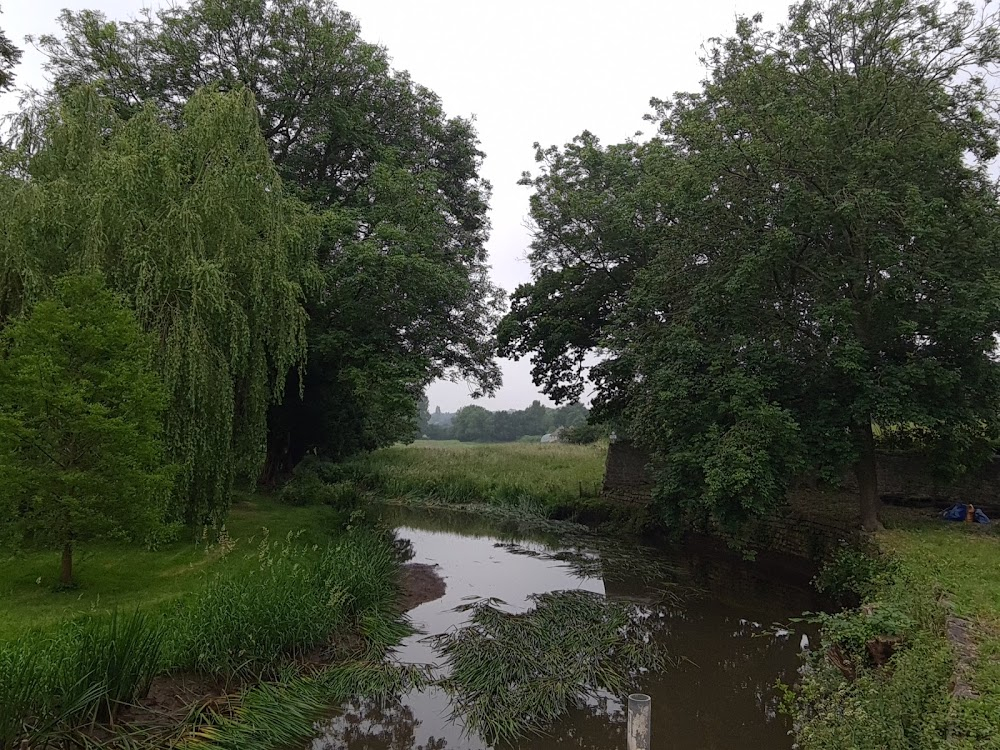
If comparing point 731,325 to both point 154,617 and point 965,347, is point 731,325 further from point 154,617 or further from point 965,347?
point 154,617

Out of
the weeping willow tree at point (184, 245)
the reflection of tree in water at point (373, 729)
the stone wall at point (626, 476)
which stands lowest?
the reflection of tree in water at point (373, 729)

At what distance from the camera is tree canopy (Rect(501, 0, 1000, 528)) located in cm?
1007

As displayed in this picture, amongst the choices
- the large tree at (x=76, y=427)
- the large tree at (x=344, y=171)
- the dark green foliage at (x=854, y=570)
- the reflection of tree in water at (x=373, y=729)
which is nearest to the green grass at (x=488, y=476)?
the large tree at (x=344, y=171)

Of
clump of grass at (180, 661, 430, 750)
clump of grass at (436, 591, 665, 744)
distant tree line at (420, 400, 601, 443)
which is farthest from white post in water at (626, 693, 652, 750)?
distant tree line at (420, 400, 601, 443)

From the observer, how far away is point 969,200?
10148 mm

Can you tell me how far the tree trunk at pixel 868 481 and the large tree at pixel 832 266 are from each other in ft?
0.16

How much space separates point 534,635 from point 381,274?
795 centimetres

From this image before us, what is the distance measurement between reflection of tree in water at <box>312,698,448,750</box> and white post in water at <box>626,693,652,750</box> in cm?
261

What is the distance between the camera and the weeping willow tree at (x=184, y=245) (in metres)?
8.56

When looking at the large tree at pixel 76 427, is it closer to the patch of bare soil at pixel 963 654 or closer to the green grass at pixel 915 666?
the green grass at pixel 915 666

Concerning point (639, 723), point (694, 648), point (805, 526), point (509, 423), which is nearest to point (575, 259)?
point (805, 526)

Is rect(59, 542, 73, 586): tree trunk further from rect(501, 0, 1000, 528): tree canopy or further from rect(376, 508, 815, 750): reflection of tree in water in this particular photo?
rect(501, 0, 1000, 528): tree canopy

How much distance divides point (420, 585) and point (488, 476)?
10.7m

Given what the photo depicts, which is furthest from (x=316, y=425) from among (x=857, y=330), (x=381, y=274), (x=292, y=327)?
(x=857, y=330)
